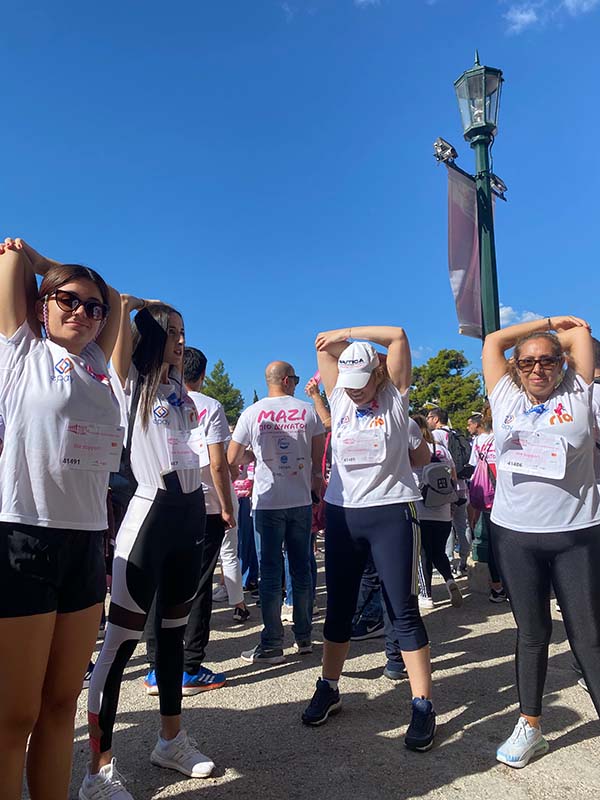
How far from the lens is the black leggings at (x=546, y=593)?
9.13 ft

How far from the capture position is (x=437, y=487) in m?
6.17

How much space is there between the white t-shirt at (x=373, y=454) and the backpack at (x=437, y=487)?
2777 mm

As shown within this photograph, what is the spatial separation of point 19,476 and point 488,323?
235 inches

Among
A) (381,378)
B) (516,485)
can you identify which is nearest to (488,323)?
(381,378)

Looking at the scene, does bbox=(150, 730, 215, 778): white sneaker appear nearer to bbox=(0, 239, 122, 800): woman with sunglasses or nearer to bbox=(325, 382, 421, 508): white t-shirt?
bbox=(0, 239, 122, 800): woman with sunglasses

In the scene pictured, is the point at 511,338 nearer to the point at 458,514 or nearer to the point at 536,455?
the point at 536,455

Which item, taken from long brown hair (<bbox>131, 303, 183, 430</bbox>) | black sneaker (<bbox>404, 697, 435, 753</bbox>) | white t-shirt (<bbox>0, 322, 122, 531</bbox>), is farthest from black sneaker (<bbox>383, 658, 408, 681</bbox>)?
white t-shirt (<bbox>0, 322, 122, 531</bbox>)

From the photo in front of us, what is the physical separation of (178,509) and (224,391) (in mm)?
46877

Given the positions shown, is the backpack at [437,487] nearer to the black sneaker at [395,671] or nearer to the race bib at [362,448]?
the black sneaker at [395,671]

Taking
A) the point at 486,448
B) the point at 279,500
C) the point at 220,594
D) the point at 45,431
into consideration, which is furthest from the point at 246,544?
the point at 45,431

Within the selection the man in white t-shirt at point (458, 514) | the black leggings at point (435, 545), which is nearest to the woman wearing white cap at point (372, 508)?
the black leggings at point (435, 545)

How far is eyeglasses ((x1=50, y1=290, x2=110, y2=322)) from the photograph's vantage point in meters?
2.20

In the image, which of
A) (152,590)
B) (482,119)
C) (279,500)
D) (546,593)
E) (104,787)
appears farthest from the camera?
(482,119)

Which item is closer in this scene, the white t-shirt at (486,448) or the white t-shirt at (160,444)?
the white t-shirt at (160,444)
